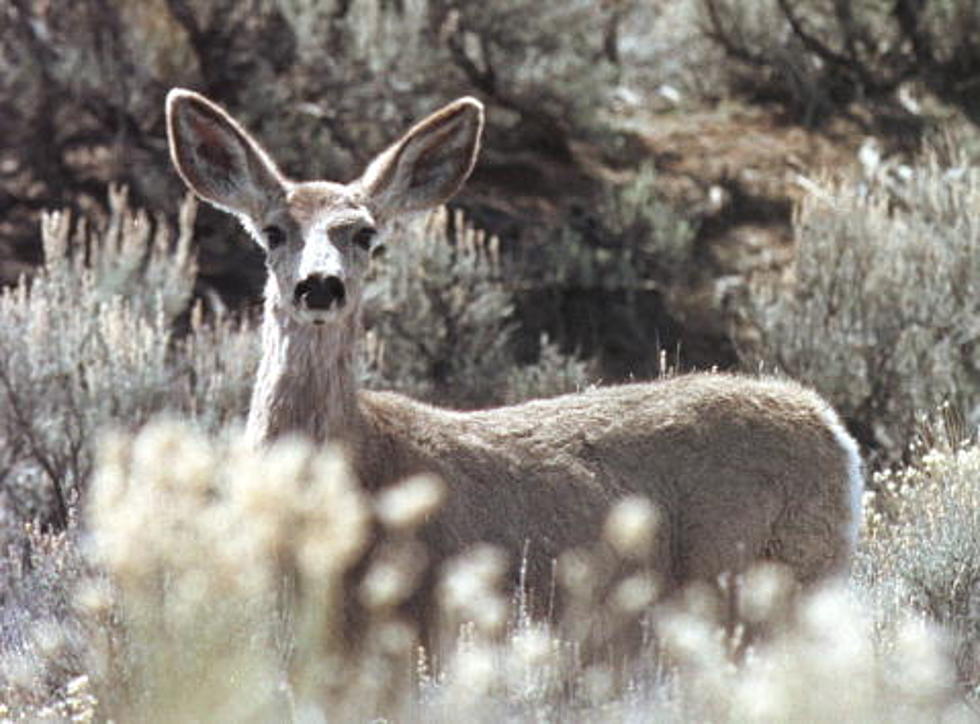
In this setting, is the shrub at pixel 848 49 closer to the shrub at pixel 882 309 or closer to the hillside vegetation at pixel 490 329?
the hillside vegetation at pixel 490 329

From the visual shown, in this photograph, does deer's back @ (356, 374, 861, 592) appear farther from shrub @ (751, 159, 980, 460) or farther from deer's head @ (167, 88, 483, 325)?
shrub @ (751, 159, 980, 460)

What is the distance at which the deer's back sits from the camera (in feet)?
22.2

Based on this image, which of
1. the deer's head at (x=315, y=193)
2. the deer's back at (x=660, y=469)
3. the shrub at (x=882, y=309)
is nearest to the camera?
the deer's head at (x=315, y=193)

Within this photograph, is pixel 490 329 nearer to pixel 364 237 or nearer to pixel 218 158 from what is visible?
pixel 218 158

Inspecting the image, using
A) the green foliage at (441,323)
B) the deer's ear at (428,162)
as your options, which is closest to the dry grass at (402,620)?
the deer's ear at (428,162)

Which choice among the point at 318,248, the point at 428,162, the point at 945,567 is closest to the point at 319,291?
the point at 318,248

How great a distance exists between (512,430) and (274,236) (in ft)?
3.42

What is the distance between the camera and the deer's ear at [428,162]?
7102 millimetres

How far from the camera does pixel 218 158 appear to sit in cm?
701

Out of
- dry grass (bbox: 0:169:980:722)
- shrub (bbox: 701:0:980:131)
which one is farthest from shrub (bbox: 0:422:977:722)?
shrub (bbox: 701:0:980:131)

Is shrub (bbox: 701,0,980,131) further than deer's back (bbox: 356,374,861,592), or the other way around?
shrub (bbox: 701,0,980,131)

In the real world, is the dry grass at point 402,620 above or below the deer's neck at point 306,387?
below

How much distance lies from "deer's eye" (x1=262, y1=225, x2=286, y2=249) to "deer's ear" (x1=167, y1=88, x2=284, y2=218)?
0.15 meters

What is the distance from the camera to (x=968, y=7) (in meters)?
13.9
